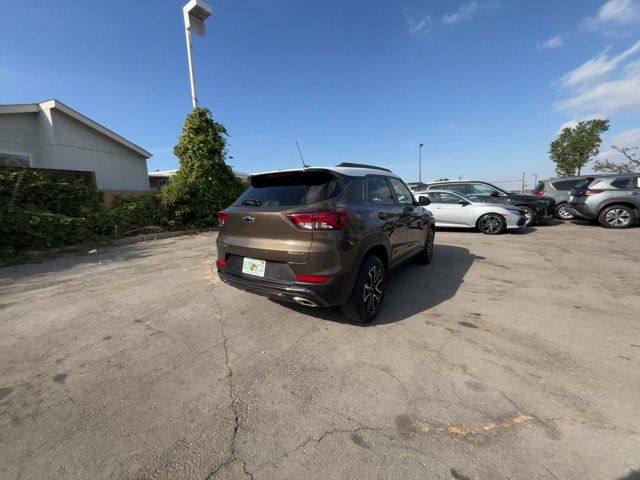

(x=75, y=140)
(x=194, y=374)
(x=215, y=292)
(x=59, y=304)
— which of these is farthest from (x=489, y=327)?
(x=75, y=140)

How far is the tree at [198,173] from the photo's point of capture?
1052 centimetres

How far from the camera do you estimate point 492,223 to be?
9.34 metres

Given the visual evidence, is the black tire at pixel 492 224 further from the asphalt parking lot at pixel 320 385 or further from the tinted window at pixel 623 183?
the asphalt parking lot at pixel 320 385

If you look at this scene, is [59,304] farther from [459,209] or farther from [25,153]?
[25,153]

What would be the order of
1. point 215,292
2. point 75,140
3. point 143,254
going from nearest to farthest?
point 215,292 < point 143,254 < point 75,140

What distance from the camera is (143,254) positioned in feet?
23.4

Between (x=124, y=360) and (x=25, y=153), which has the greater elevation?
(x=25, y=153)

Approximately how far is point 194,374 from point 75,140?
556 inches

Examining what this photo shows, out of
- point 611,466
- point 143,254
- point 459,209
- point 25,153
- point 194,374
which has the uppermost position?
point 25,153

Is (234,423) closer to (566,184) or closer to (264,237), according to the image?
(264,237)

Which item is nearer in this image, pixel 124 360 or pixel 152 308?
pixel 124 360

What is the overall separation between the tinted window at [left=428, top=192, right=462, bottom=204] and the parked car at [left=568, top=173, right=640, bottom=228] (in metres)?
4.30

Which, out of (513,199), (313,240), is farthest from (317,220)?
(513,199)

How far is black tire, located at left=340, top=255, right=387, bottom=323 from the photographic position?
10.3 feet
